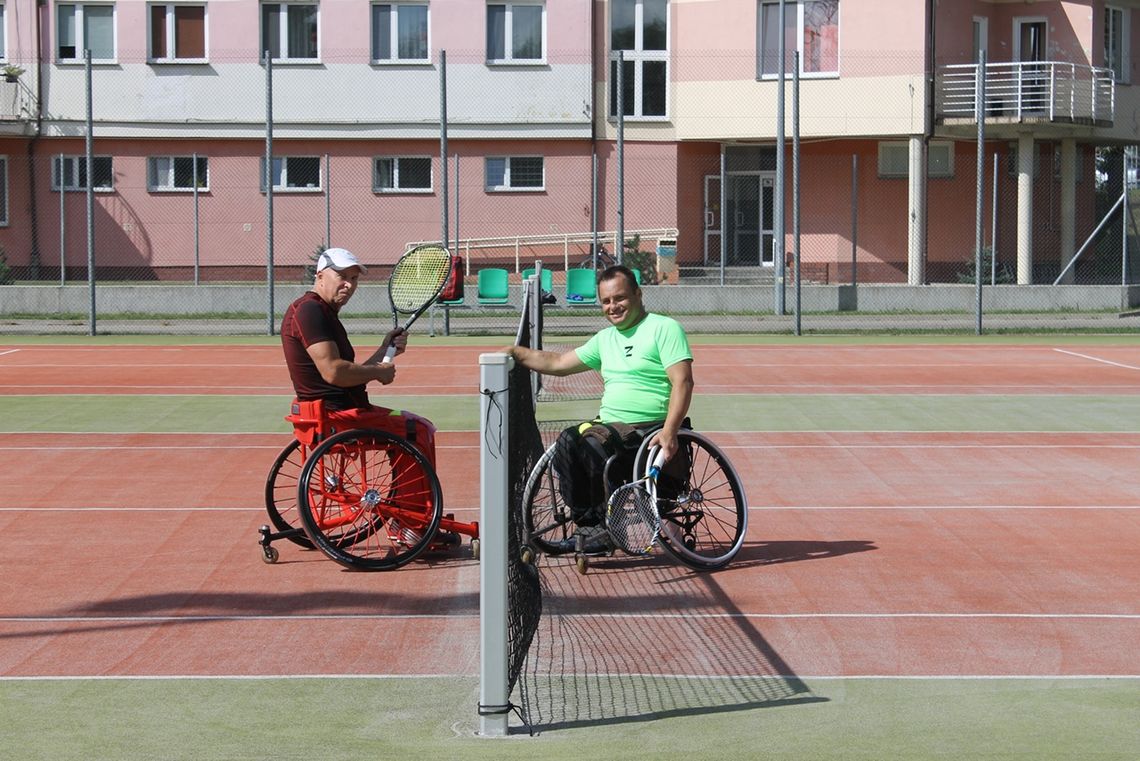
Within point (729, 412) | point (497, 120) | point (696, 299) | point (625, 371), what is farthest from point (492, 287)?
point (625, 371)

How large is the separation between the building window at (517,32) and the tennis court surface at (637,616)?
2312 centimetres

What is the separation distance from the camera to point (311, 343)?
824 centimetres

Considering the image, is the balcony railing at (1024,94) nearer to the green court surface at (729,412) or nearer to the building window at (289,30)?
the building window at (289,30)

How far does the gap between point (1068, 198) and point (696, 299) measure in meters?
13.0

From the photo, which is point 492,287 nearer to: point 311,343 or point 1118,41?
point 311,343

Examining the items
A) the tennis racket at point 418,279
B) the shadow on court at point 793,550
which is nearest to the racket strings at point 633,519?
the shadow on court at point 793,550

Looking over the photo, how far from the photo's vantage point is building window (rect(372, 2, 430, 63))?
36062 mm

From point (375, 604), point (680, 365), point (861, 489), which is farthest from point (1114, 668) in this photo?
point (861, 489)

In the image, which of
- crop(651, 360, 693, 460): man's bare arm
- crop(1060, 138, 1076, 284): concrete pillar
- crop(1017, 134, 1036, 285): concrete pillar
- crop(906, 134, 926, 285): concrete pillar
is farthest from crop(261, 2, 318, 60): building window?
crop(651, 360, 693, 460): man's bare arm

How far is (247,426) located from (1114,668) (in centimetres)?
936

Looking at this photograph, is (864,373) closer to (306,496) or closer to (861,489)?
(861,489)

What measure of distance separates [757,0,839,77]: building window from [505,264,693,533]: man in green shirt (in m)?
28.0

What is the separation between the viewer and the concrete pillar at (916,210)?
109 feet

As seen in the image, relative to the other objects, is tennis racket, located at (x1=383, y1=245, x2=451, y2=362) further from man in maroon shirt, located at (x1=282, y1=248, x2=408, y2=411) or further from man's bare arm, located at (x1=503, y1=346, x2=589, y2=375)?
man's bare arm, located at (x1=503, y1=346, x2=589, y2=375)
